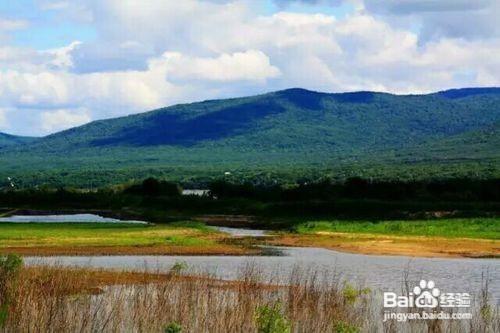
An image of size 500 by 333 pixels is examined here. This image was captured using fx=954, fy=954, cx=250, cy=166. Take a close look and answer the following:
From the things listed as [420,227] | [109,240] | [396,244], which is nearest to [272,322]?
[396,244]

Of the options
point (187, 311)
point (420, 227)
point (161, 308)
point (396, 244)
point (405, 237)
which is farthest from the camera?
point (420, 227)

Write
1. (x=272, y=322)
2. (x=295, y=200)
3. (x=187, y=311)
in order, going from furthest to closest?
(x=295, y=200) → (x=187, y=311) → (x=272, y=322)

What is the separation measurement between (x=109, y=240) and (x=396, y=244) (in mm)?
18815

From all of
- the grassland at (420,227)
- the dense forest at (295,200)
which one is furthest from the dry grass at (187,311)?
the dense forest at (295,200)

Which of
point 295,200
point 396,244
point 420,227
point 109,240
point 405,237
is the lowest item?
point 396,244

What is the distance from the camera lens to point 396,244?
6253cm

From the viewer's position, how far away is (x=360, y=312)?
26.9 m

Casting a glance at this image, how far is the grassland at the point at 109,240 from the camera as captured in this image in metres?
55.8

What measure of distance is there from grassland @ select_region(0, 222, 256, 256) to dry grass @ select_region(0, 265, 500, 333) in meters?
25.4

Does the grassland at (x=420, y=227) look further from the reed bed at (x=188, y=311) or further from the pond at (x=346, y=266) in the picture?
the reed bed at (x=188, y=311)

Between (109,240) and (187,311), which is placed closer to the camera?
(187,311)

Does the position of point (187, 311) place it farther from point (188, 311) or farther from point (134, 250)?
point (134, 250)

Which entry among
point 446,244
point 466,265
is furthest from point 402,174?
point 466,265

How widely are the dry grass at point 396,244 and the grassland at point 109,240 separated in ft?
19.2
